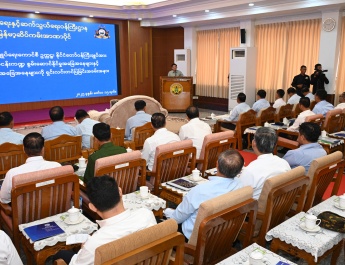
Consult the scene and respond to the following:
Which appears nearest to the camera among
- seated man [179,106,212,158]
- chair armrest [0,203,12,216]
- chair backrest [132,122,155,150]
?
chair armrest [0,203,12,216]

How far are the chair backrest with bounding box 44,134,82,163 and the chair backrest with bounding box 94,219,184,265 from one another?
103 inches

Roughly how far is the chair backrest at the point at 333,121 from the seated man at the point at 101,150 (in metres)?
3.57

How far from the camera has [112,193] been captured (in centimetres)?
177

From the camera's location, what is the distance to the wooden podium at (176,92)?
32.4ft

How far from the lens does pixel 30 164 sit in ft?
8.93

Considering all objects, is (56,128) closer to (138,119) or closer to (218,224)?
(138,119)

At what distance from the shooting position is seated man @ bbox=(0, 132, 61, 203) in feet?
8.59

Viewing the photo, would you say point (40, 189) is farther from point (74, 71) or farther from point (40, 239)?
point (74, 71)

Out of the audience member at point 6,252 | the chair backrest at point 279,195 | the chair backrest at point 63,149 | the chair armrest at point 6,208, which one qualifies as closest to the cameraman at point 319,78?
the chair backrest at point 63,149

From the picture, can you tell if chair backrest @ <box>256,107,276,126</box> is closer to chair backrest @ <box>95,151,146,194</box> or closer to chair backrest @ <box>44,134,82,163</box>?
chair backrest @ <box>44,134,82,163</box>

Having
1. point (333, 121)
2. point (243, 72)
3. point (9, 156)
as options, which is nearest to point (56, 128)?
point (9, 156)

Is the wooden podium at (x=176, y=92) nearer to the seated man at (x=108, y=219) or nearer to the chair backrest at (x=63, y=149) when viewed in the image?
the chair backrest at (x=63, y=149)

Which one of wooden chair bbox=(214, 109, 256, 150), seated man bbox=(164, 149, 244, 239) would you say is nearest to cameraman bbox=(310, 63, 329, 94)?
wooden chair bbox=(214, 109, 256, 150)

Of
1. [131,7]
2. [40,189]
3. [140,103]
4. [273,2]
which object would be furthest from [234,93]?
[40,189]
